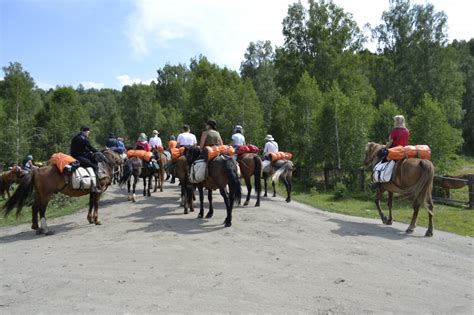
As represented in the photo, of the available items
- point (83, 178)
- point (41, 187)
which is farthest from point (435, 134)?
point (41, 187)

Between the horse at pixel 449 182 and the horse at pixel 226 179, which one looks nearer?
the horse at pixel 226 179

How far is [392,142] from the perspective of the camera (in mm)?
11234

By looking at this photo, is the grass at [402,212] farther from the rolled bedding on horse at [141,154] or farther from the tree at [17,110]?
the tree at [17,110]

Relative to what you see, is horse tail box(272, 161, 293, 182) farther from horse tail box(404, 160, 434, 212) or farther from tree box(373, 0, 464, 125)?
tree box(373, 0, 464, 125)

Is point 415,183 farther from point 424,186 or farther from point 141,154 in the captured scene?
point 141,154

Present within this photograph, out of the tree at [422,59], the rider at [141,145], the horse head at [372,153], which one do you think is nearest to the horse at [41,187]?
the rider at [141,145]

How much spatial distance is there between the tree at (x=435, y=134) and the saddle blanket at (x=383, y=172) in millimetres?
Result: 12830

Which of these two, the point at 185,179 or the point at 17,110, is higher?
the point at 17,110

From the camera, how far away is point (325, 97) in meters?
28.1

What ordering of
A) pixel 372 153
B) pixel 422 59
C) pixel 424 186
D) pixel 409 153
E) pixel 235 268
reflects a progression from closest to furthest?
pixel 235 268
pixel 424 186
pixel 409 153
pixel 372 153
pixel 422 59

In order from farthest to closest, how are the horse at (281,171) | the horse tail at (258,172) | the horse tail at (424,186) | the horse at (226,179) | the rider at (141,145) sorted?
the rider at (141,145), the horse at (281,171), the horse tail at (258,172), the horse at (226,179), the horse tail at (424,186)

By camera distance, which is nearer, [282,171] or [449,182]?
[282,171]

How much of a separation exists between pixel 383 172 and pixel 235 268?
20.0 ft

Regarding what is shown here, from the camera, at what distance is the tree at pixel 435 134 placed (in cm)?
2206
